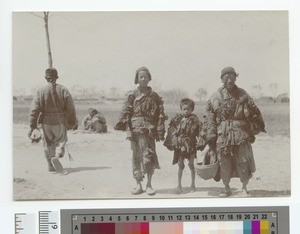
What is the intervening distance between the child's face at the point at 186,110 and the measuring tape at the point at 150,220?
29cm

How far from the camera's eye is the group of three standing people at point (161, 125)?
1.45 metres

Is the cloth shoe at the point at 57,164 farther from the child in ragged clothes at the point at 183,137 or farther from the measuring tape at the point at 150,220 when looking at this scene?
Result: the child in ragged clothes at the point at 183,137

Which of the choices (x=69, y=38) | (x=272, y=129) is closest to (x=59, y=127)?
(x=69, y=38)

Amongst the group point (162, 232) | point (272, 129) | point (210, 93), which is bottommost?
point (162, 232)

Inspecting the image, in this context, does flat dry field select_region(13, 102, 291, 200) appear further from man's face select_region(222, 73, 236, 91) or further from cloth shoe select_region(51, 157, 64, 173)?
man's face select_region(222, 73, 236, 91)

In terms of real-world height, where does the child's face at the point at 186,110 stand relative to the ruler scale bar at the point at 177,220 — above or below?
above

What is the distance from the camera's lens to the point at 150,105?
4.79 feet

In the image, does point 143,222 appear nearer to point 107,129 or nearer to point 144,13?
point 107,129

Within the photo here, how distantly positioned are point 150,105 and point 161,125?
0.22 feet

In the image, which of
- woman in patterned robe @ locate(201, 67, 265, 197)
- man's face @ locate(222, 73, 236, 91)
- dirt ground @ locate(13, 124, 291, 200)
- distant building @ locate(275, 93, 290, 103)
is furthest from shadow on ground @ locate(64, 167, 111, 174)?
distant building @ locate(275, 93, 290, 103)

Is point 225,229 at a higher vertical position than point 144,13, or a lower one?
lower

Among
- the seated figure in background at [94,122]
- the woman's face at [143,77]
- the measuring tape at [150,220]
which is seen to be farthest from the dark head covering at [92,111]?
the measuring tape at [150,220]
